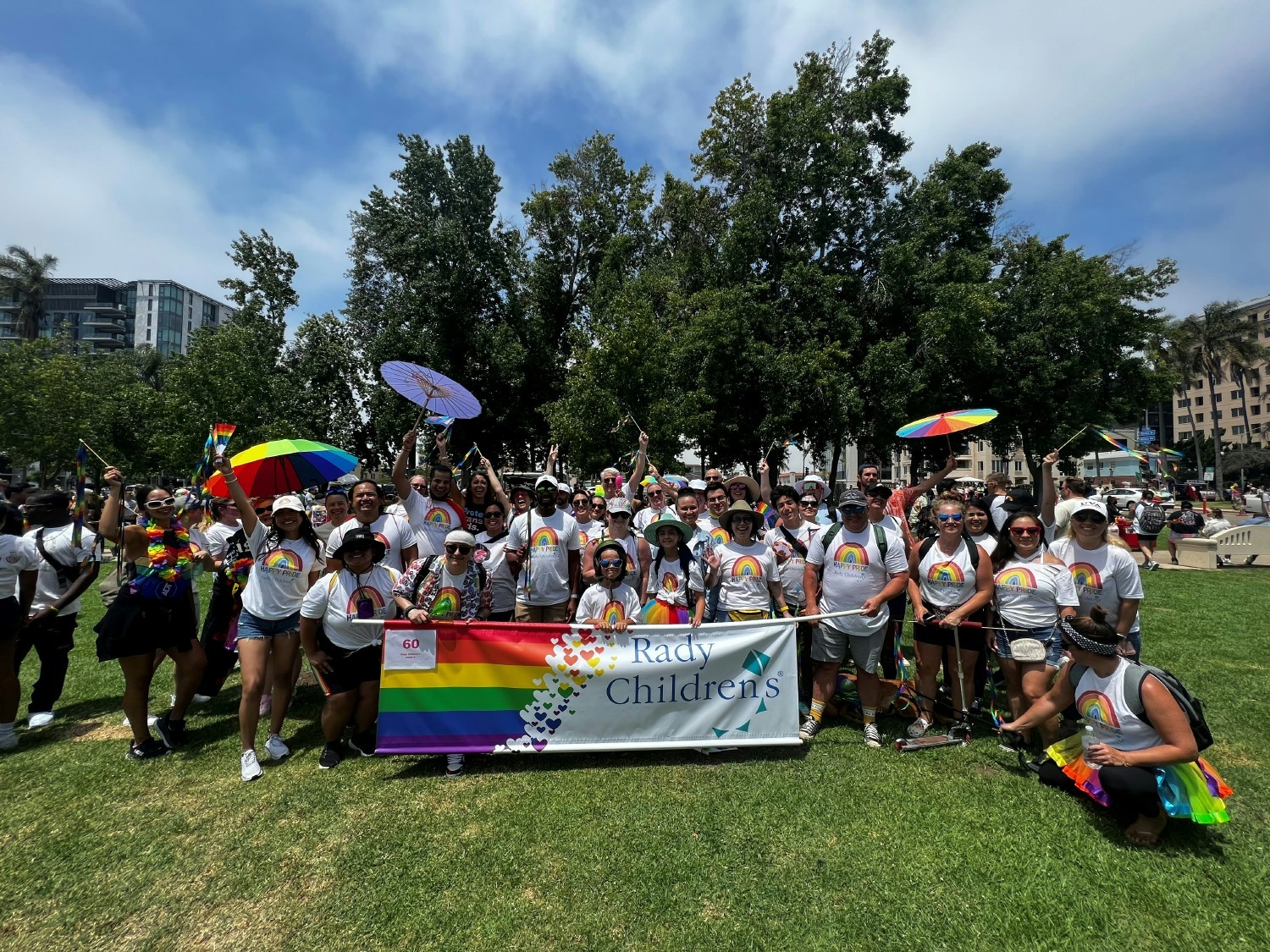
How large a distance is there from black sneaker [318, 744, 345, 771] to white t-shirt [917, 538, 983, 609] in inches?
188

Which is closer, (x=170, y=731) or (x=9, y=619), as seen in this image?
(x=9, y=619)

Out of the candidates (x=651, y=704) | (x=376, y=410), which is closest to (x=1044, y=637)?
(x=651, y=704)

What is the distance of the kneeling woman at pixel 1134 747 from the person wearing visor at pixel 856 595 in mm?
1295

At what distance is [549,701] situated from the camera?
174 inches

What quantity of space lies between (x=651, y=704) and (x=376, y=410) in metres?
23.3

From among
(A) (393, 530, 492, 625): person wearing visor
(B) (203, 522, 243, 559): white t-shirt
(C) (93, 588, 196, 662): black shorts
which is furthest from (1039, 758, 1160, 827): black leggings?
(B) (203, 522, 243, 559): white t-shirt

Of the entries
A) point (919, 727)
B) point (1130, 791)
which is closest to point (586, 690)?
point (919, 727)

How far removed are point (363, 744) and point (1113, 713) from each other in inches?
201

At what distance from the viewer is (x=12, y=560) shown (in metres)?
4.61

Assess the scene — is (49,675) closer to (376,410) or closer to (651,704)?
(651,704)

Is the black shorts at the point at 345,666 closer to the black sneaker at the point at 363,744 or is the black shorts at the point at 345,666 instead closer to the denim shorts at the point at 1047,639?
the black sneaker at the point at 363,744

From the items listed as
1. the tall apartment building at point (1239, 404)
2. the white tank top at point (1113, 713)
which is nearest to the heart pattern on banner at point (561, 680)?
the white tank top at point (1113, 713)

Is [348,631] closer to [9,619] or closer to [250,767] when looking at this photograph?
[250,767]

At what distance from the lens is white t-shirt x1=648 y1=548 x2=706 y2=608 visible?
16.4 ft
